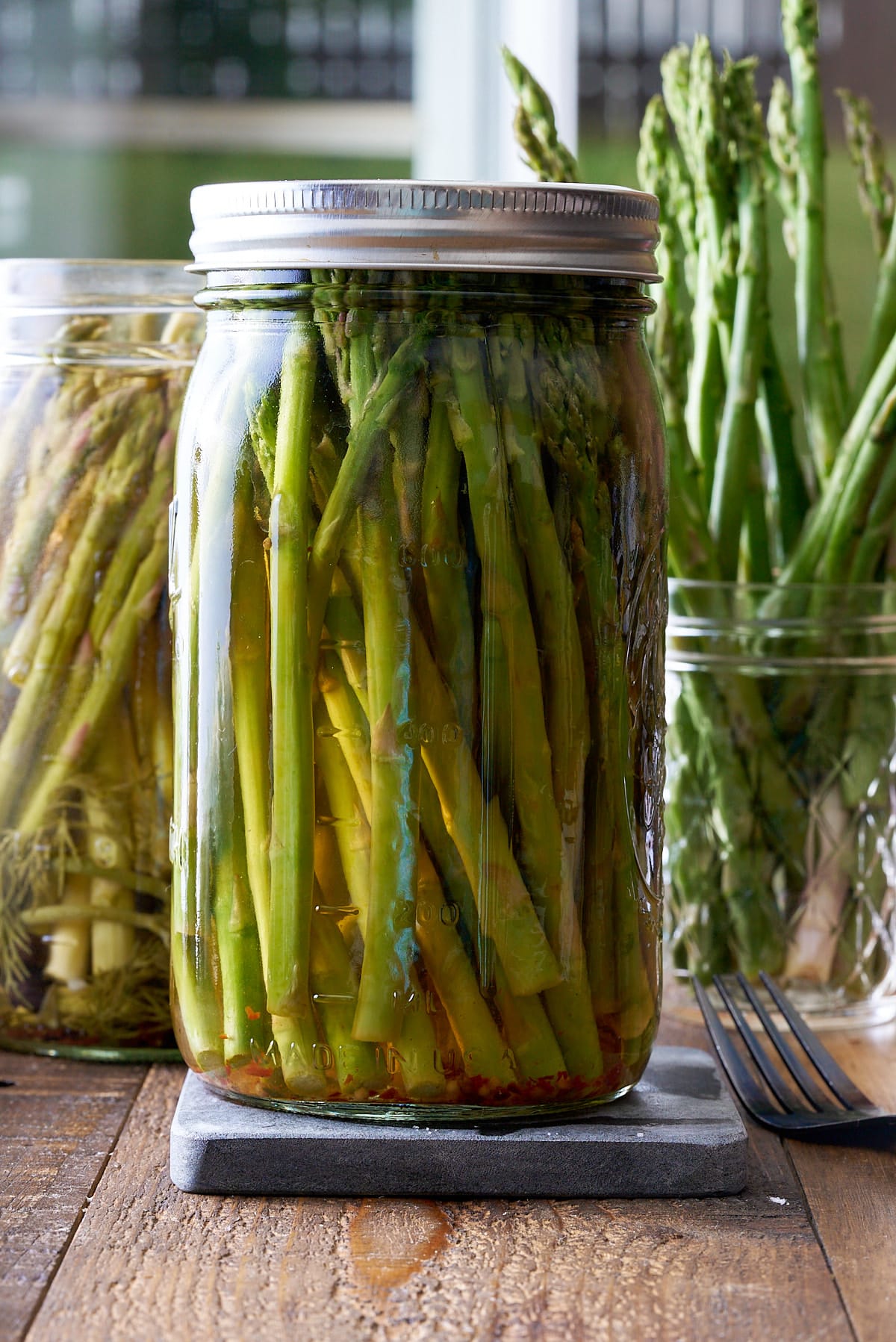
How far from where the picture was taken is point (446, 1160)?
1.75ft

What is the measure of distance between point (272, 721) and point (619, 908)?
14 cm

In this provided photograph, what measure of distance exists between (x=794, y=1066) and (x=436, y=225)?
0.36 m

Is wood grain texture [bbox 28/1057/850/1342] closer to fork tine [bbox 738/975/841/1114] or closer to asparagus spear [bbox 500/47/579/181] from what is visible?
fork tine [bbox 738/975/841/1114]

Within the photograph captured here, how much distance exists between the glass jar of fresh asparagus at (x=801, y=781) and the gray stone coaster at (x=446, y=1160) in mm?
231

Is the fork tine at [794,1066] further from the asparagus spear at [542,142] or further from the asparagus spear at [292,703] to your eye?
the asparagus spear at [542,142]

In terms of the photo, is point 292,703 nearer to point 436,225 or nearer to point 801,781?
point 436,225

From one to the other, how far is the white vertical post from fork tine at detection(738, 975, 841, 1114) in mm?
891

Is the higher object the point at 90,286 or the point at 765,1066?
the point at 90,286

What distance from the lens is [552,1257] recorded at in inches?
19.5

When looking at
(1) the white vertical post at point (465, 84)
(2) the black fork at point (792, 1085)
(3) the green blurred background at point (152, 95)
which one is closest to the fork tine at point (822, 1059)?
(2) the black fork at point (792, 1085)

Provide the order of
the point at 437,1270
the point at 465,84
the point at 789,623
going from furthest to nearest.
Answer: the point at 465,84, the point at 789,623, the point at 437,1270

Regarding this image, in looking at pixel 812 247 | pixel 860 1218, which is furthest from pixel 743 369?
pixel 860 1218

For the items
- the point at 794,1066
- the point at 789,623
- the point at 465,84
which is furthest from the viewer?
the point at 465,84

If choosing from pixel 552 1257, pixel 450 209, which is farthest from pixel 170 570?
pixel 552 1257
